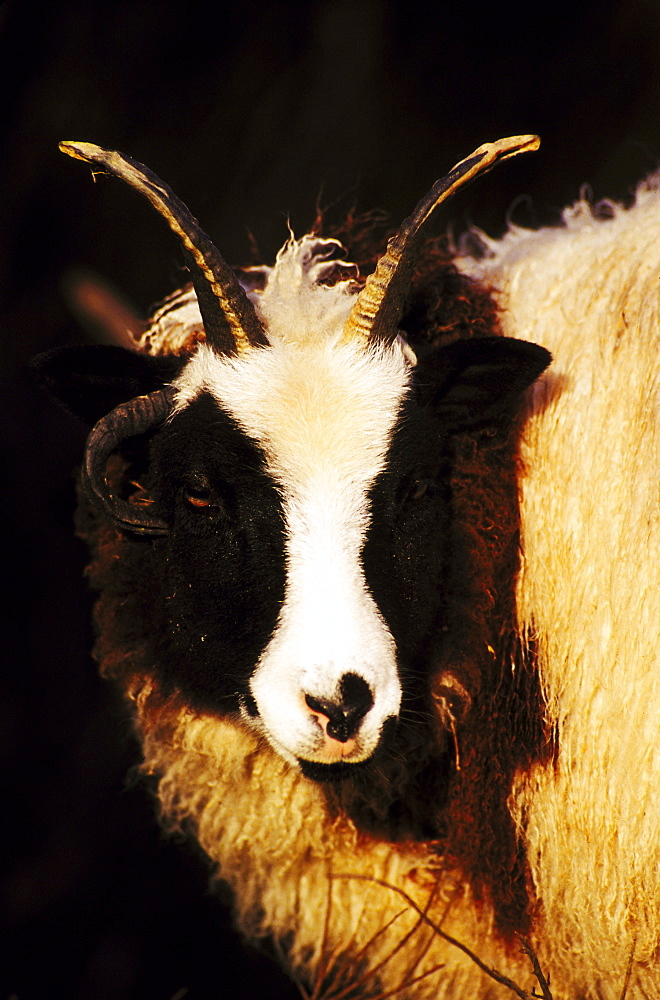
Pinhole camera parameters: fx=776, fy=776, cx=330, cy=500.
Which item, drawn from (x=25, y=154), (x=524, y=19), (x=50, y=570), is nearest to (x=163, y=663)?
(x=50, y=570)

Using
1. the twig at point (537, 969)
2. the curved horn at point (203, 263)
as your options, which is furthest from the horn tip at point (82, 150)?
the twig at point (537, 969)

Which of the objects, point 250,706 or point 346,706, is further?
point 250,706

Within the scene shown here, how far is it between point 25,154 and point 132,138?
0.71 meters

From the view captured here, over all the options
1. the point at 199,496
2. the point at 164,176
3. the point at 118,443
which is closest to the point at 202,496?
the point at 199,496

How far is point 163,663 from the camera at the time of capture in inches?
84.5

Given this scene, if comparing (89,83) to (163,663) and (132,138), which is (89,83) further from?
(163,663)

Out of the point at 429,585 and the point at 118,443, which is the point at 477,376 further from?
the point at 118,443

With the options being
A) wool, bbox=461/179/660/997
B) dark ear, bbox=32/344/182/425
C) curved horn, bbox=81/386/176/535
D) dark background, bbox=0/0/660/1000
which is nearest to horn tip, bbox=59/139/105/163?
dark ear, bbox=32/344/182/425

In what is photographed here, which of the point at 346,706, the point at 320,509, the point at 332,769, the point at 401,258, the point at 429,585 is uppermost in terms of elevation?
the point at 401,258

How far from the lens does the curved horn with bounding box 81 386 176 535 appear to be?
179 cm

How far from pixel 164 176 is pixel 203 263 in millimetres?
3672

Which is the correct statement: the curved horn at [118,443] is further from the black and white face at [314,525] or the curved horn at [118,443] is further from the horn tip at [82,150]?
the horn tip at [82,150]

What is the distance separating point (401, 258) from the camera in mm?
1816

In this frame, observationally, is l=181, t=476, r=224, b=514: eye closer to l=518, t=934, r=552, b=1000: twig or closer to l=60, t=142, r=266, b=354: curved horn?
l=60, t=142, r=266, b=354: curved horn
